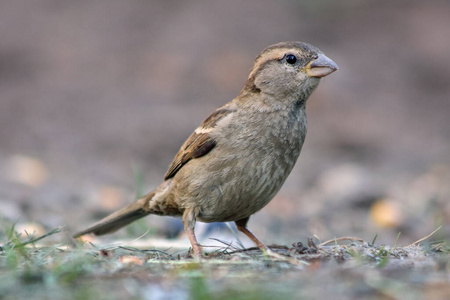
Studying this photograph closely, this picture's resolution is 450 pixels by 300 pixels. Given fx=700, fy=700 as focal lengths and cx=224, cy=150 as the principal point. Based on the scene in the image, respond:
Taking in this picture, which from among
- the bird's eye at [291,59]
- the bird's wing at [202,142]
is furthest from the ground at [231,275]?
the bird's eye at [291,59]

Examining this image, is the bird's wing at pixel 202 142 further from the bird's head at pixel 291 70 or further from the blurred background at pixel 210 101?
the blurred background at pixel 210 101

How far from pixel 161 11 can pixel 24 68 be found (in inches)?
112

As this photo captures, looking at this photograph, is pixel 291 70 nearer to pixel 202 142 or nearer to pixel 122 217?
pixel 202 142

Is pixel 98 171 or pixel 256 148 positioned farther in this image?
pixel 98 171

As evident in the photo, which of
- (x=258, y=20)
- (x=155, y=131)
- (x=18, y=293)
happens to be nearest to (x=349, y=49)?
(x=258, y=20)

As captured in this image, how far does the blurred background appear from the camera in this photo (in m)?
8.20

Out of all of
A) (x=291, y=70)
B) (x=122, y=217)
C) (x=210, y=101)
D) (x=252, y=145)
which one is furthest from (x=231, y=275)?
(x=210, y=101)

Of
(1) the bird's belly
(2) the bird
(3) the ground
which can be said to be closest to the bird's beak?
(2) the bird

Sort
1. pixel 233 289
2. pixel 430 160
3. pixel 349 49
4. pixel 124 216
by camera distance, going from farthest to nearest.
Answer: pixel 349 49 < pixel 430 160 < pixel 124 216 < pixel 233 289

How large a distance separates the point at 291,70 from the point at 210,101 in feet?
21.4

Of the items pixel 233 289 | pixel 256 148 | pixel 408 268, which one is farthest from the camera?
pixel 256 148

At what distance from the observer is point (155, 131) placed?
10.7m

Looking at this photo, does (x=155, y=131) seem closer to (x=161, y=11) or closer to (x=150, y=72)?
(x=150, y=72)

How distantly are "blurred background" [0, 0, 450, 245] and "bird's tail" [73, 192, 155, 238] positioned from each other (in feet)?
4.42
